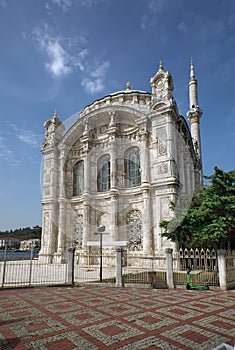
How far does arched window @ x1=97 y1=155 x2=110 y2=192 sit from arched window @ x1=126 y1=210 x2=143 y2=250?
3.73 m

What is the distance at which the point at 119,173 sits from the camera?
70.4 ft

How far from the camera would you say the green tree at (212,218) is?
491 inches

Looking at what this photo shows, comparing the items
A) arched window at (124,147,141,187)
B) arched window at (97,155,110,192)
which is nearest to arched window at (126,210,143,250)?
arched window at (124,147,141,187)

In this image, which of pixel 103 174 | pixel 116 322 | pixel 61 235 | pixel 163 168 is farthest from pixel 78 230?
pixel 116 322

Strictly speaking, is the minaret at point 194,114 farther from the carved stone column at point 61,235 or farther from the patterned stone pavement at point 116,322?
the patterned stone pavement at point 116,322

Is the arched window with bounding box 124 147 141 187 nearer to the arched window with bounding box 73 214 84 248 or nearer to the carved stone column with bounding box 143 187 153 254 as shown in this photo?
the carved stone column with bounding box 143 187 153 254

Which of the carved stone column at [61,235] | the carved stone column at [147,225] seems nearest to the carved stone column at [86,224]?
the carved stone column at [61,235]

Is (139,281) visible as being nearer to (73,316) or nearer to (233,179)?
(73,316)

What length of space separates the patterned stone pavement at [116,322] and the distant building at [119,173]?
9.02m

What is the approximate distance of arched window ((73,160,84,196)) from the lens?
24045 mm

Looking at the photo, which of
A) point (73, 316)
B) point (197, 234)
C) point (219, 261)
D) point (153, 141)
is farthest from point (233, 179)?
point (73, 316)

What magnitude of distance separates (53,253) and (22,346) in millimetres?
19160

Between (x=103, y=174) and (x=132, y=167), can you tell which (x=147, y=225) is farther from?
(x=103, y=174)

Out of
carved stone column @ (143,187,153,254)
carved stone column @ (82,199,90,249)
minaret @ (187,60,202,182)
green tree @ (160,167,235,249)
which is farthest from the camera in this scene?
minaret @ (187,60,202,182)
